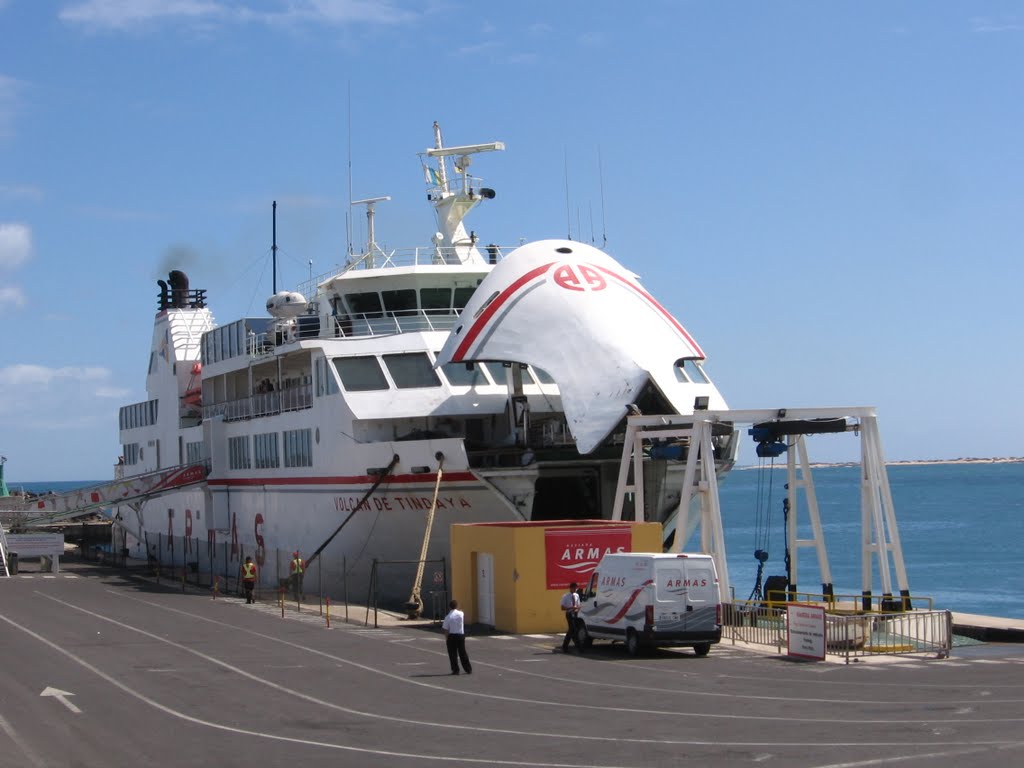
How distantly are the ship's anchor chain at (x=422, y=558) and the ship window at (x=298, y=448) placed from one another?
606 cm

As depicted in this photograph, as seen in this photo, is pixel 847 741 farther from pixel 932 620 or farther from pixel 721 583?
pixel 721 583

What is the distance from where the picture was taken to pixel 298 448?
37.0 m

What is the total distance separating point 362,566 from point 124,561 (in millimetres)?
21261

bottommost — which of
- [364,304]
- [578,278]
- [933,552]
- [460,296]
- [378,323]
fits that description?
[933,552]

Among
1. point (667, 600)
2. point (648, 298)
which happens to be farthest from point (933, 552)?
point (667, 600)

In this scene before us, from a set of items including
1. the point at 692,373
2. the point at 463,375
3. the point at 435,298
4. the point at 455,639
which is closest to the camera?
the point at 455,639

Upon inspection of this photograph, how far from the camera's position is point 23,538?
151 feet

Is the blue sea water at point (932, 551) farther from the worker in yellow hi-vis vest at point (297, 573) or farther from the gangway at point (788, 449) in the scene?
the worker in yellow hi-vis vest at point (297, 573)

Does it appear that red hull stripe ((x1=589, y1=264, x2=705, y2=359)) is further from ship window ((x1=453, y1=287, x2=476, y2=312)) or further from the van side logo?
the van side logo

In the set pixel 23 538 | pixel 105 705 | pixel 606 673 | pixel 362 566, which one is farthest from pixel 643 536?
pixel 23 538

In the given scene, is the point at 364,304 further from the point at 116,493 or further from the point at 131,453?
the point at 131,453

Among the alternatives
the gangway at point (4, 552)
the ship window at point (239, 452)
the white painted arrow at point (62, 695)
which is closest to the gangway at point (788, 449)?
the white painted arrow at point (62, 695)

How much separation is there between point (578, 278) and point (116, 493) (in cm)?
2313

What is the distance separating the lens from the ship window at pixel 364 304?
123 ft
